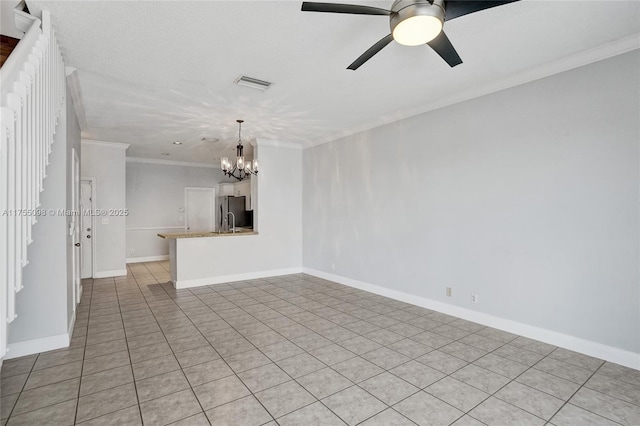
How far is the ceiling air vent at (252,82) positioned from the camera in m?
3.45

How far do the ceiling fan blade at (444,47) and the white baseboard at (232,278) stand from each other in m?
5.02

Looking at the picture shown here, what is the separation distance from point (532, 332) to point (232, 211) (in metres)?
7.03

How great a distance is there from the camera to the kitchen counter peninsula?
5586mm

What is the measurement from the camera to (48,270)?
9.94 ft

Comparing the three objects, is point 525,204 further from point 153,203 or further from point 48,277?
point 153,203

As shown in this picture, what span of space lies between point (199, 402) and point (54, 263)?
79.1 inches

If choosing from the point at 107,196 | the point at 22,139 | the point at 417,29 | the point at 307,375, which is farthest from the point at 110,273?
the point at 417,29

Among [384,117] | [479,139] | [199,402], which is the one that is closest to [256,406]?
[199,402]

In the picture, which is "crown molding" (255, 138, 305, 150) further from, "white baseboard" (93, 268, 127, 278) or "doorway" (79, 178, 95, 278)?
"white baseboard" (93, 268, 127, 278)

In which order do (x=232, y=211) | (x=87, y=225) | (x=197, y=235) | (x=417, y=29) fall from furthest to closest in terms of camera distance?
(x=232, y=211)
(x=87, y=225)
(x=197, y=235)
(x=417, y=29)

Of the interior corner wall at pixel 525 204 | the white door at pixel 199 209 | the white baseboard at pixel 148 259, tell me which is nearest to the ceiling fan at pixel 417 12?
the interior corner wall at pixel 525 204

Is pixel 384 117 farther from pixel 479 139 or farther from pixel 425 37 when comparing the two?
pixel 425 37

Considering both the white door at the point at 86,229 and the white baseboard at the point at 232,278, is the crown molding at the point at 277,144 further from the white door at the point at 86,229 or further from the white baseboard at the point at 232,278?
the white door at the point at 86,229

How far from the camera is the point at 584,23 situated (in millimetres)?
2504
